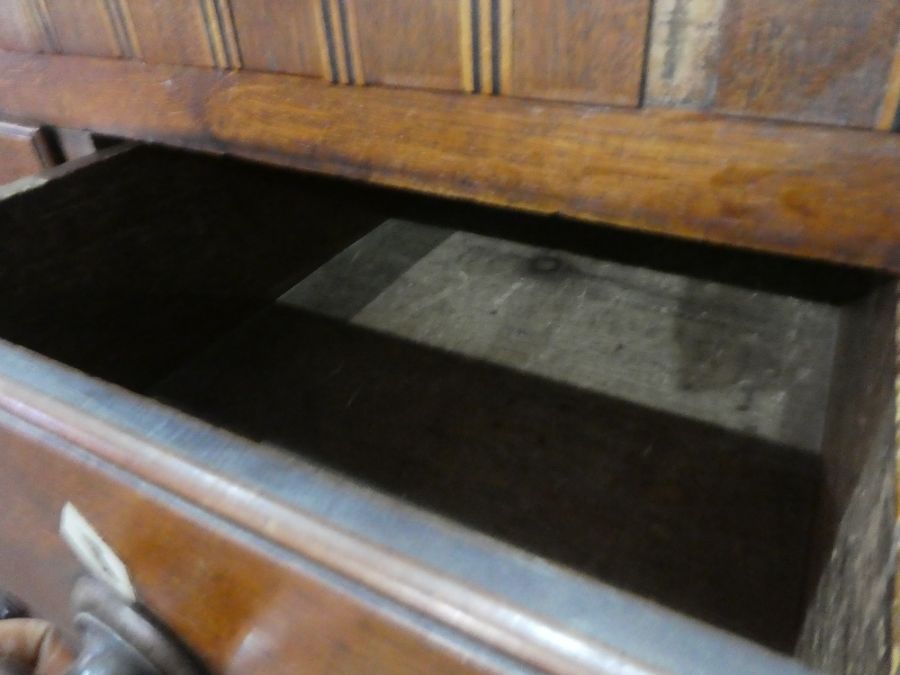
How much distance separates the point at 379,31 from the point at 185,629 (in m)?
0.36

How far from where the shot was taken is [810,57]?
1.14 feet

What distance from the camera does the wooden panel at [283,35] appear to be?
1.59 feet

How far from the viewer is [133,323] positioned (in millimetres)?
772

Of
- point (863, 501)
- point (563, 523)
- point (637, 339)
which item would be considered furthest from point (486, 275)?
point (863, 501)

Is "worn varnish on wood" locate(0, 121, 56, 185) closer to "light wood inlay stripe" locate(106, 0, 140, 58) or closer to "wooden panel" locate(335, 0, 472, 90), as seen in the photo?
"light wood inlay stripe" locate(106, 0, 140, 58)

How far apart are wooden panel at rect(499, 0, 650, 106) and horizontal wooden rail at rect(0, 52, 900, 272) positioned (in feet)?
0.04

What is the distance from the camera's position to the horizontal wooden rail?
36 cm

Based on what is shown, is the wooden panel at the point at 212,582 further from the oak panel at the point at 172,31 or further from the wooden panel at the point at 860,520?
the oak panel at the point at 172,31

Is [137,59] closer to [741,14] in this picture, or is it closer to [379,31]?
[379,31]

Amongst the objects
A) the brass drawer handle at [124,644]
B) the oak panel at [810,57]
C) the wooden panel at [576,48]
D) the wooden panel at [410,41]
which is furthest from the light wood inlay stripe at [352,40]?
the brass drawer handle at [124,644]

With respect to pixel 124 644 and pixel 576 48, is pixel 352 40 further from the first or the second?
pixel 124 644

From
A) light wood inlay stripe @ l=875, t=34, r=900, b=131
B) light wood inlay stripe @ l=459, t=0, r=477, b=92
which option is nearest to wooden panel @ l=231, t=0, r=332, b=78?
light wood inlay stripe @ l=459, t=0, r=477, b=92

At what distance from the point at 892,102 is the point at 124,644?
0.46 m

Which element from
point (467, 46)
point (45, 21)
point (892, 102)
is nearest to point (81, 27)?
point (45, 21)
